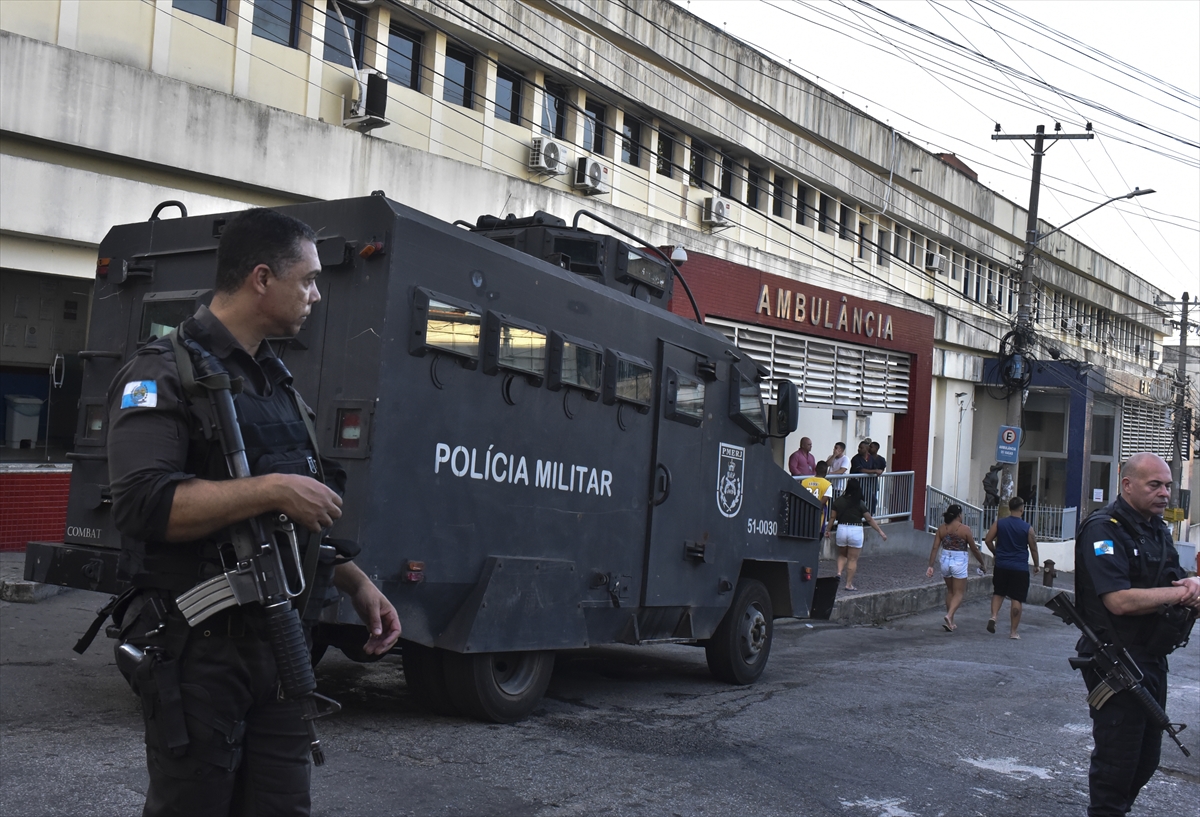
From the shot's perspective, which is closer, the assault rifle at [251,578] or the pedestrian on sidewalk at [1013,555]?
the assault rifle at [251,578]

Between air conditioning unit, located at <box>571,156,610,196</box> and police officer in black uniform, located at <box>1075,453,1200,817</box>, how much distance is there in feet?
47.0

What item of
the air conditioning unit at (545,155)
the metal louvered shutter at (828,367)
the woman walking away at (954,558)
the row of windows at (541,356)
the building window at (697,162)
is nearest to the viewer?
the row of windows at (541,356)

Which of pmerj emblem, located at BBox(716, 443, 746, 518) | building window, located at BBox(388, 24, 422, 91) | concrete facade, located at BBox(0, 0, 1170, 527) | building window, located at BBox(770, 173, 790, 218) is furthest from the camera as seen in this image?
building window, located at BBox(770, 173, 790, 218)

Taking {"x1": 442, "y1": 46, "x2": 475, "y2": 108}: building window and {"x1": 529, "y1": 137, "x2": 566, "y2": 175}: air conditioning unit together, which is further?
{"x1": 529, "y1": 137, "x2": 566, "y2": 175}: air conditioning unit

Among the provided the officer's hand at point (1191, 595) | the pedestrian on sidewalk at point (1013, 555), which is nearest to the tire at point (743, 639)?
the officer's hand at point (1191, 595)

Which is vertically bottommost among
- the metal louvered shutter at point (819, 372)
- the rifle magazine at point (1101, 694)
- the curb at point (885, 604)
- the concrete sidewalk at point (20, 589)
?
the curb at point (885, 604)

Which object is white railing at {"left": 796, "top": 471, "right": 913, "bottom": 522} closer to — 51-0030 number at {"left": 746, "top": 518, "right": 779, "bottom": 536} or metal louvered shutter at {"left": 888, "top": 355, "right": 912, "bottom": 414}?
metal louvered shutter at {"left": 888, "top": 355, "right": 912, "bottom": 414}

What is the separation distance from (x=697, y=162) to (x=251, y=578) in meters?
Result: 21.5

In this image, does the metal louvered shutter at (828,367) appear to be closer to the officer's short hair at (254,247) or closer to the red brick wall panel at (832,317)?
the red brick wall panel at (832,317)

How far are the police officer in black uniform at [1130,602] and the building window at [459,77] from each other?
13662mm

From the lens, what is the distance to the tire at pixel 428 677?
6695mm

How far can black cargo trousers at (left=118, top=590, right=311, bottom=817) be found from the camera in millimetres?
2715

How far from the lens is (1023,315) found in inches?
1013

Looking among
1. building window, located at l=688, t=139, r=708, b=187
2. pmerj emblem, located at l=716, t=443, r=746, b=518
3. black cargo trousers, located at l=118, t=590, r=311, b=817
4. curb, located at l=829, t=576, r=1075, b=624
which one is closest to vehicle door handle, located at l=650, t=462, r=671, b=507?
pmerj emblem, located at l=716, t=443, r=746, b=518
